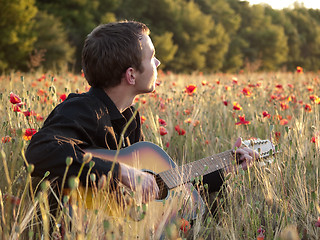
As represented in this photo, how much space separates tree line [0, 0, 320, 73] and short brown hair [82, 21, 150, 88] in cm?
383

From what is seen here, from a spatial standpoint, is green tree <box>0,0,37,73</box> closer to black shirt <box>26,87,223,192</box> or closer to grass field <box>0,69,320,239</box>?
A: grass field <box>0,69,320,239</box>

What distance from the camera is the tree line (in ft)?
46.3

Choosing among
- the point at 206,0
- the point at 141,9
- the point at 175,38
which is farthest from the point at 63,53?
the point at 206,0

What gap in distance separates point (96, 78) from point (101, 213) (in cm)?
105

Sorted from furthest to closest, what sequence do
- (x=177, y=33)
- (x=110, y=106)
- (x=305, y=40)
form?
(x=305, y=40), (x=177, y=33), (x=110, y=106)

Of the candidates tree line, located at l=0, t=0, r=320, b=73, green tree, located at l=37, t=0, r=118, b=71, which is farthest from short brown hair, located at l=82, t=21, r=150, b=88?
green tree, located at l=37, t=0, r=118, b=71

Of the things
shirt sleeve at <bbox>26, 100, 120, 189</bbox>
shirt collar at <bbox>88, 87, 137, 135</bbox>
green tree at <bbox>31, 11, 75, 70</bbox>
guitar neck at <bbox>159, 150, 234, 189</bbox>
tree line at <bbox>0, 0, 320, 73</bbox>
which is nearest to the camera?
shirt sleeve at <bbox>26, 100, 120, 189</bbox>

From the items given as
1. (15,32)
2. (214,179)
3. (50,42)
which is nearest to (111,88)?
(214,179)

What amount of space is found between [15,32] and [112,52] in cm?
1250

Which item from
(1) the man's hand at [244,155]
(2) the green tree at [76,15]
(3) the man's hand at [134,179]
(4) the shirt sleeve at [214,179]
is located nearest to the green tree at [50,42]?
(2) the green tree at [76,15]

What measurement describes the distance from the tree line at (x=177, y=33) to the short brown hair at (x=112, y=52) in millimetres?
3833

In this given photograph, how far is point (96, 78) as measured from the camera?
2.11 meters

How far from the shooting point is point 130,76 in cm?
208

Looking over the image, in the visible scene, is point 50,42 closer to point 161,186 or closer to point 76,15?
point 76,15
